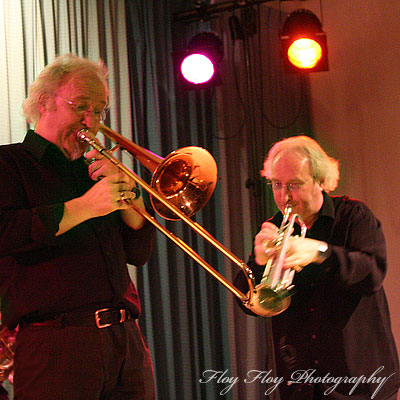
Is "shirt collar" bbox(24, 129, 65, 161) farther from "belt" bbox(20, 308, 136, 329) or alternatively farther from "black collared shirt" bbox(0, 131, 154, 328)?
"belt" bbox(20, 308, 136, 329)

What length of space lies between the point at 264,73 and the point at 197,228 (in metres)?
2.38

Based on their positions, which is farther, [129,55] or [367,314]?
[129,55]

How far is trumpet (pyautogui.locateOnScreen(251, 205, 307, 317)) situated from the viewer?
6.11 ft

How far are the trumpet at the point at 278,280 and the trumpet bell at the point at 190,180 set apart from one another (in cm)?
29

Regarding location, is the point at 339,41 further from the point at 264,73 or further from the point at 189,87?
the point at 189,87

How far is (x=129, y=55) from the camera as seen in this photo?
328cm

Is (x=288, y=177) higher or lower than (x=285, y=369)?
higher

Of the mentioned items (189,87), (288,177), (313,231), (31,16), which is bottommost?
(313,231)

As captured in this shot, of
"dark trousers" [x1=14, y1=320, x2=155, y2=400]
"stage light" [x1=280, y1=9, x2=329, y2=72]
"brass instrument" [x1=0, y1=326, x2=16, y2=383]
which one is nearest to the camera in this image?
"dark trousers" [x1=14, y1=320, x2=155, y2=400]

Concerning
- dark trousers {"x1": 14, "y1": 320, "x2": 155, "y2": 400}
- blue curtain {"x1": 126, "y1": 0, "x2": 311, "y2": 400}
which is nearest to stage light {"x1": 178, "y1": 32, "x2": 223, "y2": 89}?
blue curtain {"x1": 126, "y1": 0, "x2": 311, "y2": 400}

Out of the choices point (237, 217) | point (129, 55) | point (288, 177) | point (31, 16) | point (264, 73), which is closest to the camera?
point (288, 177)

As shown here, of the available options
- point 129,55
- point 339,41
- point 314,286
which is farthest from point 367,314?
point 339,41

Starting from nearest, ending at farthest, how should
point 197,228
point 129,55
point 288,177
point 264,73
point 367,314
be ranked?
point 197,228 → point 367,314 → point 288,177 → point 129,55 → point 264,73

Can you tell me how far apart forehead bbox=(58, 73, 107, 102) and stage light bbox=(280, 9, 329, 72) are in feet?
5.22
